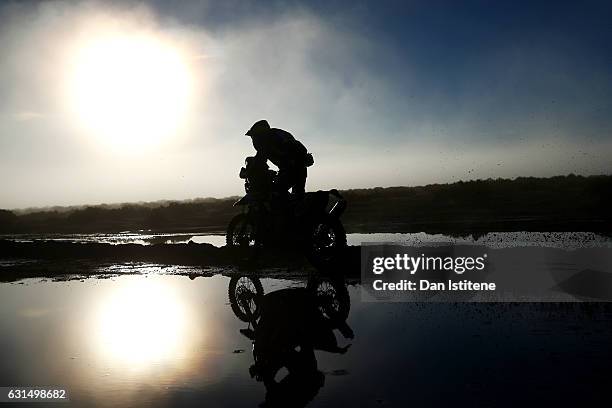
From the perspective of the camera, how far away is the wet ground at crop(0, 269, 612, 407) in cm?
473

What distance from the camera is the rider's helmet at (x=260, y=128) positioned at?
13289 mm

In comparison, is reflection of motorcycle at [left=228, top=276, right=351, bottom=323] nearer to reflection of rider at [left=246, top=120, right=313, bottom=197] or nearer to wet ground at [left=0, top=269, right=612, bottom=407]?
wet ground at [left=0, top=269, right=612, bottom=407]

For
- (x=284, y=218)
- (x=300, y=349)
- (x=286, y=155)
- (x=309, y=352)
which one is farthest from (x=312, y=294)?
(x=286, y=155)

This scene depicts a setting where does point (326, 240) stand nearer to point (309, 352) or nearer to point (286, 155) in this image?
point (286, 155)

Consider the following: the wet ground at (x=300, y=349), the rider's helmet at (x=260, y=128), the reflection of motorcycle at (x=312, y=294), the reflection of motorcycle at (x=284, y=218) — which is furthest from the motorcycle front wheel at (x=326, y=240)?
the rider's helmet at (x=260, y=128)

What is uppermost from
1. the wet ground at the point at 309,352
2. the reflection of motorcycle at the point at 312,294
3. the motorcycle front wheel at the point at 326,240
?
the motorcycle front wheel at the point at 326,240

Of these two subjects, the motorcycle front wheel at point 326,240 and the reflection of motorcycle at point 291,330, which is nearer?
the reflection of motorcycle at point 291,330

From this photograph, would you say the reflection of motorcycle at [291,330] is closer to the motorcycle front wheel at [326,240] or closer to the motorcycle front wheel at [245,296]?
the motorcycle front wheel at [245,296]

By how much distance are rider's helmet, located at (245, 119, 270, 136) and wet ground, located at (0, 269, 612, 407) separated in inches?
180

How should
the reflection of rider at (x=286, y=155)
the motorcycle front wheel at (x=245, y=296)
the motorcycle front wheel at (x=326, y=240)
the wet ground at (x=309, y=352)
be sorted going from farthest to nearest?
the reflection of rider at (x=286, y=155)
the motorcycle front wheel at (x=326, y=240)
the motorcycle front wheel at (x=245, y=296)
the wet ground at (x=309, y=352)

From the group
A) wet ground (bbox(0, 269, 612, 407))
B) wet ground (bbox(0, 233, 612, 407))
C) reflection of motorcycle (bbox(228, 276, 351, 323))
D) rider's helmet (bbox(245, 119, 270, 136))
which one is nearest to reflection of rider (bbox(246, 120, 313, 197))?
rider's helmet (bbox(245, 119, 270, 136))

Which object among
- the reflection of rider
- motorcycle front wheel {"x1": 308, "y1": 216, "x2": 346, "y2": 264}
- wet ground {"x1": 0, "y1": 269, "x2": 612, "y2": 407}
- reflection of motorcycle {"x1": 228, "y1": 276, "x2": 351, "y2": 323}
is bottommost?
wet ground {"x1": 0, "y1": 269, "x2": 612, "y2": 407}

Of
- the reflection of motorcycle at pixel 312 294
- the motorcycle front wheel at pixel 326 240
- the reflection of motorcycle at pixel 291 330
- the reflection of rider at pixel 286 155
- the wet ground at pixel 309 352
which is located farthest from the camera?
the reflection of rider at pixel 286 155

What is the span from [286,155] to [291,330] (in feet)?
21.0
